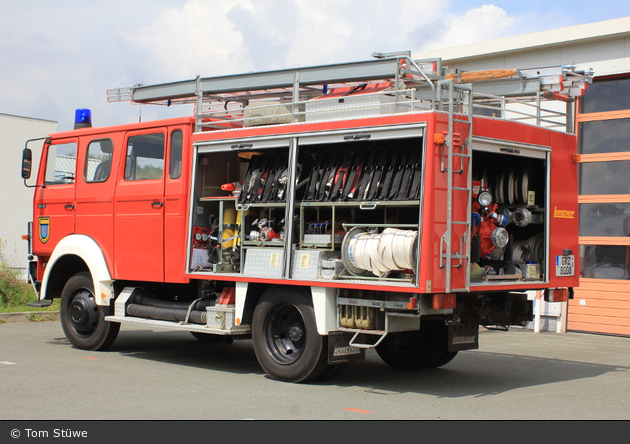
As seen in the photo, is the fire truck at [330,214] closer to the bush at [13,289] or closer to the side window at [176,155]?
the side window at [176,155]

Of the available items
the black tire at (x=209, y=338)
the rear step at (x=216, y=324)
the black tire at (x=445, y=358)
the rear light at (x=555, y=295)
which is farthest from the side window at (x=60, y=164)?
the rear light at (x=555, y=295)

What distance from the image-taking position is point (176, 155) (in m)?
9.74

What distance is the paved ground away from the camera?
6707mm

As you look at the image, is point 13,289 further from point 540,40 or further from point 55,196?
point 540,40

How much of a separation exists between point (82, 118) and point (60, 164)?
0.90m

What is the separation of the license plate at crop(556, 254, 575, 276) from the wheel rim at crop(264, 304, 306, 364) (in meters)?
3.06

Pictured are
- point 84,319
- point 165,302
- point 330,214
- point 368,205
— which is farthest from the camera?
point 84,319

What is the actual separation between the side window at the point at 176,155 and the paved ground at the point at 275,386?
8.15 feet

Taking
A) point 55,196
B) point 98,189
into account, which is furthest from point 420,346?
point 55,196

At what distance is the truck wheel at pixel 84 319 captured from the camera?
10.5m

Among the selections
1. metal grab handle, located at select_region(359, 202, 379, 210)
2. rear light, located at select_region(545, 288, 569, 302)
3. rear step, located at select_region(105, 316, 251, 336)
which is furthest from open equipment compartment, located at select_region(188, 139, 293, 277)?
rear light, located at select_region(545, 288, 569, 302)
